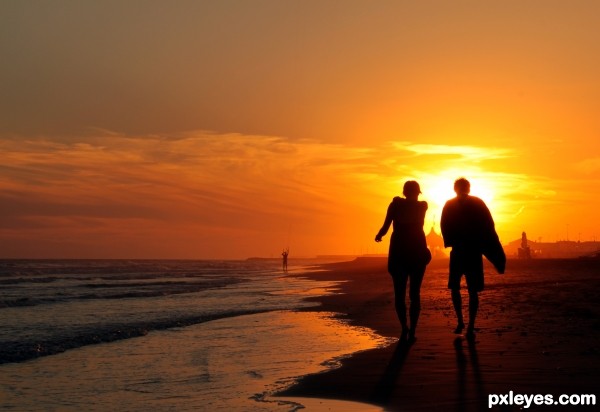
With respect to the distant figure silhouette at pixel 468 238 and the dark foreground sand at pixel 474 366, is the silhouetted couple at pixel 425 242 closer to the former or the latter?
the distant figure silhouette at pixel 468 238

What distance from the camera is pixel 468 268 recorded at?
28.4 ft

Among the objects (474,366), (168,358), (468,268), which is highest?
(468,268)

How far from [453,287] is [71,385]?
15.3 feet

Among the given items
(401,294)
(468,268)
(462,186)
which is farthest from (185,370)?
(462,186)

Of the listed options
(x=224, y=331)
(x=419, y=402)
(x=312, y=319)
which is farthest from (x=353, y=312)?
(x=419, y=402)

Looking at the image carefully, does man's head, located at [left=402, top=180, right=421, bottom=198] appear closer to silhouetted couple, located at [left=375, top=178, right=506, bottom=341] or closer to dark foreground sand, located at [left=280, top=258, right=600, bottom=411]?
silhouetted couple, located at [left=375, top=178, right=506, bottom=341]

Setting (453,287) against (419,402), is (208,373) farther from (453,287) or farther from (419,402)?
(453,287)

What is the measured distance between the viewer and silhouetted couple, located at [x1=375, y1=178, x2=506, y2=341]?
862 centimetres

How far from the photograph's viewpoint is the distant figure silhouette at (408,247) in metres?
8.61

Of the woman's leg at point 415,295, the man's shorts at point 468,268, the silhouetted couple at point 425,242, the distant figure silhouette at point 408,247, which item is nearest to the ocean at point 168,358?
the woman's leg at point 415,295

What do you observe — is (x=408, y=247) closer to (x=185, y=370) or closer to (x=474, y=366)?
(x=474, y=366)

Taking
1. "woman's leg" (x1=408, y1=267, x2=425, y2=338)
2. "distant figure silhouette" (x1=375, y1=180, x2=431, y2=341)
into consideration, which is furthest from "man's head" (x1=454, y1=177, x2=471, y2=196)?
"woman's leg" (x1=408, y1=267, x2=425, y2=338)

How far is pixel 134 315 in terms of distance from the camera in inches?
621

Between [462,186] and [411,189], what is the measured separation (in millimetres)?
704
